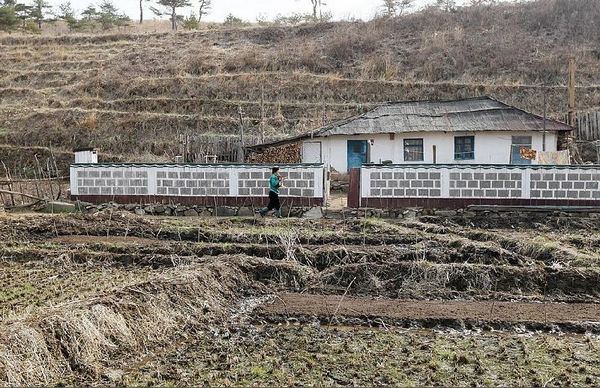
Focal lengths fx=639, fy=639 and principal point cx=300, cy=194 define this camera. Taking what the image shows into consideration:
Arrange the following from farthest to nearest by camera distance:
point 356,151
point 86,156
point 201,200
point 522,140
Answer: point 356,151
point 522,140
point 86,156
point 201,200

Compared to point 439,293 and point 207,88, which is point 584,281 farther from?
point 207,88

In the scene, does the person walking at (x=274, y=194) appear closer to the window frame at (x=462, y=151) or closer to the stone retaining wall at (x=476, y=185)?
the stone retaining wall at (x=476, y=185)

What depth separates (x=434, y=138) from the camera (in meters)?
27.6

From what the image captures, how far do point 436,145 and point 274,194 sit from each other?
1134 centimetres

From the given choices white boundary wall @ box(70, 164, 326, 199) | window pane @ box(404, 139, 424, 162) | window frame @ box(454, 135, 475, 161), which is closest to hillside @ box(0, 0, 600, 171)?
window pane @ box(404, 139, 424, 162)

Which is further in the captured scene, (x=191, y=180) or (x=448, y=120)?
(x=448, y=120)

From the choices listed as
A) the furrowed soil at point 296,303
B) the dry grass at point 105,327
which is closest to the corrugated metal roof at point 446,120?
the furrowed soil at point 296,303

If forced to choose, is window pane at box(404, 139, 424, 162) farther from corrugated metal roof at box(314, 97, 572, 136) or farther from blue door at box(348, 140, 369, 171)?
blue door at box(348, 140, 369, 171)

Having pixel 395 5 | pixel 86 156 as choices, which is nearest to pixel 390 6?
pixel 395 5

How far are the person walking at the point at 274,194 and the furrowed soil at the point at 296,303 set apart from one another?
6.75ft

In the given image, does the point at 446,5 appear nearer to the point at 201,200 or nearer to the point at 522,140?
the point at 522,140

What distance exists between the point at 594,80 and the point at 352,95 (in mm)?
14368

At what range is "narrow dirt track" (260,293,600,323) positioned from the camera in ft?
33.2

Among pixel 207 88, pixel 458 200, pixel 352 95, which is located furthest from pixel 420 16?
pixel 458 200
